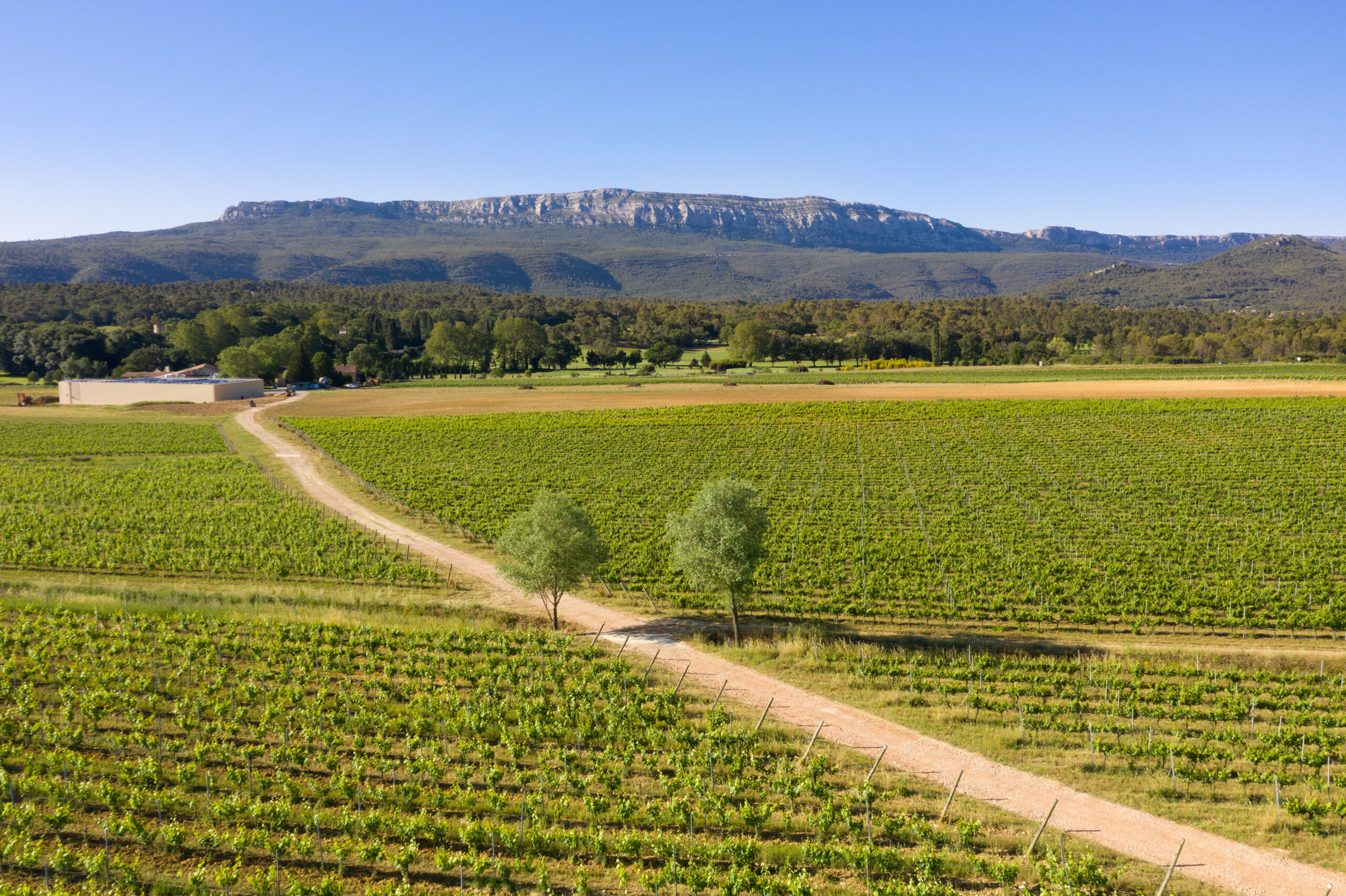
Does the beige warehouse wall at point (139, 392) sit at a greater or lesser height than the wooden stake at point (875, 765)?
greater

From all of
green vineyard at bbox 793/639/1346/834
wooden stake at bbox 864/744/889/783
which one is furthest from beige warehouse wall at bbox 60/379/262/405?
wooden stake at bbox 864/744/889/783

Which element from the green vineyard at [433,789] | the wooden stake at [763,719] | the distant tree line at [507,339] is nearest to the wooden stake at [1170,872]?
the green vineyard at [433,789]

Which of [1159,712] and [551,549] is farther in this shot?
[551,549]

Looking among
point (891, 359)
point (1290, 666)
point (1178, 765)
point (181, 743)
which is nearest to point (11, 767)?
point (181, 743)

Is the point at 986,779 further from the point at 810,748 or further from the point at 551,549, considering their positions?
the point at 551,549

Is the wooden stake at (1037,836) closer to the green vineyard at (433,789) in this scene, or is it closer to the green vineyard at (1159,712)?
the green vineyard at (433,789)

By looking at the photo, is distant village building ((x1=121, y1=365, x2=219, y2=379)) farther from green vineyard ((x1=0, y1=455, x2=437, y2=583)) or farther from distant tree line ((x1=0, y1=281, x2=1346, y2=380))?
green vineyard ((x1=0, y1=455, x2=437, y2=583))

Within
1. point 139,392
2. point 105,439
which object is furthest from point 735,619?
point 139,392
